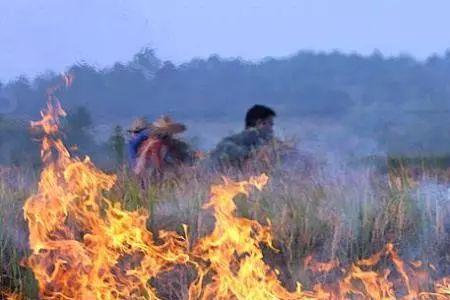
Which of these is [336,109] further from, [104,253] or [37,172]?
[104,253]

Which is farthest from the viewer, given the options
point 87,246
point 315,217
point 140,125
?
point 140,125

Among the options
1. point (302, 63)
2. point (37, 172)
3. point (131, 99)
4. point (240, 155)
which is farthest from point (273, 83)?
point (37, 172)

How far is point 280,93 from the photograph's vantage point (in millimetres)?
13188

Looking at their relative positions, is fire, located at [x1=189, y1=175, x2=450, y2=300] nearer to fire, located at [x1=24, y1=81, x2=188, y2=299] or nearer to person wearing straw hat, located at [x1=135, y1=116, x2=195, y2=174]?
fire, located at [x1=24, y1=81, x2=188, y2=299]

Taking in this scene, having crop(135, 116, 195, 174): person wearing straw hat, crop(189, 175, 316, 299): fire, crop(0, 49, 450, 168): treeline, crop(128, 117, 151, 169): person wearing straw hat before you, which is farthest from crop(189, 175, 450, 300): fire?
crop(0, 49, 450, 168): treeline

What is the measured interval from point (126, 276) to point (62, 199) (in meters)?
0.58

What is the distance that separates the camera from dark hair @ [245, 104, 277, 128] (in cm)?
1044

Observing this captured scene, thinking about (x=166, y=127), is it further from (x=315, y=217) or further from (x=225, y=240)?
(x=225, y=240)

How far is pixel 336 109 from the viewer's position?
13.4m

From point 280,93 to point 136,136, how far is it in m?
3.65

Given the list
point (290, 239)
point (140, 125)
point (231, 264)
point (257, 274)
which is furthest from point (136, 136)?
point (257, 274)

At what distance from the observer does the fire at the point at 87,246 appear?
19.9 feet

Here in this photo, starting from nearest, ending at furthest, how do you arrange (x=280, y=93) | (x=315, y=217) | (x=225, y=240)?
1. (x=225, y=240)
2. (x=315, y=217)
3. (x=280, y=93)

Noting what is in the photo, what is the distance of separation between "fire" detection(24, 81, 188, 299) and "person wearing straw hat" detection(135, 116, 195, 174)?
2525 millimetres
